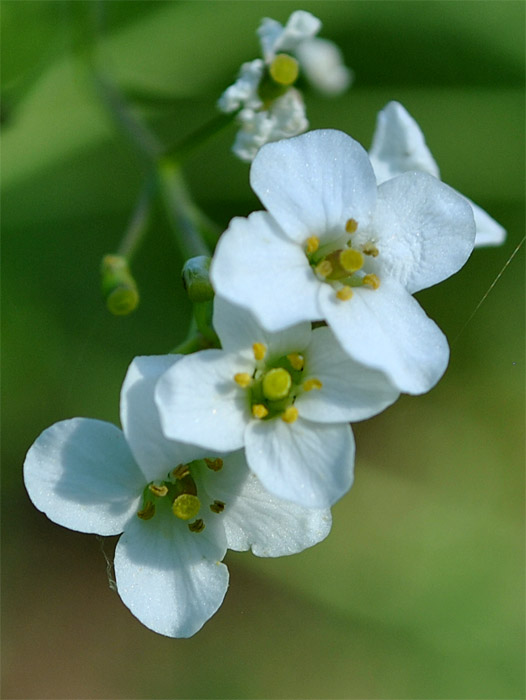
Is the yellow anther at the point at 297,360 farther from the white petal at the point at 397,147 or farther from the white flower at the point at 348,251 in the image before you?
the white petal at the point at 397,147

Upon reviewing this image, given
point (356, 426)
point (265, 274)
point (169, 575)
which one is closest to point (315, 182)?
point (265, 274)

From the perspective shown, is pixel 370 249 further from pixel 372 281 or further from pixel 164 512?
pixel 164 512

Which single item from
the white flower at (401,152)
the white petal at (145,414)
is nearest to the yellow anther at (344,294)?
the white petal at (145,414)

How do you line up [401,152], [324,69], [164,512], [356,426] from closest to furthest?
[164,512], [401,152], [324,69], [356,426]

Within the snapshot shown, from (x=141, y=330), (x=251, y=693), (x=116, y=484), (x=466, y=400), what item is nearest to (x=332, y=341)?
(x=116, y=484)

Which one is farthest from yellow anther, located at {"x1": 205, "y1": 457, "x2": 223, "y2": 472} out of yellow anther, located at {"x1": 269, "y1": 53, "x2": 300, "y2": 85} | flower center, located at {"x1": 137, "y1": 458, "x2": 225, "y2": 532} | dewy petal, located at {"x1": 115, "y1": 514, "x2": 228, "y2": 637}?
yellow anther, located at {"x1": 269, "y1": 53, "x2": 300, "y2": 85}

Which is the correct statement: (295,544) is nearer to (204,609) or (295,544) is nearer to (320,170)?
(204,609)
